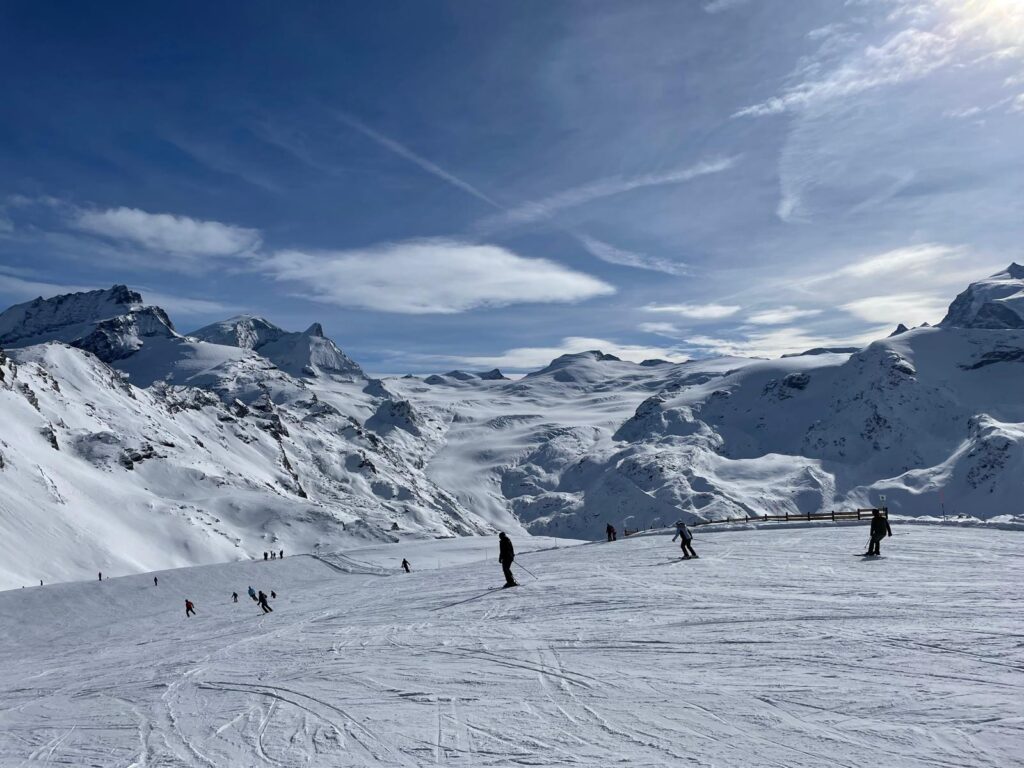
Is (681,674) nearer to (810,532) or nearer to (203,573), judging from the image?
(810,532)

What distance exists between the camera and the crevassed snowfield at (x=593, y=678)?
8328 millimetres

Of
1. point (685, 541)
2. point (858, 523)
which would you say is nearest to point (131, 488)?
point (685, 541)

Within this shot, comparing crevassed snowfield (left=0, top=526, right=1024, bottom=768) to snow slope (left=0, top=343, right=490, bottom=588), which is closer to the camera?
crevassed snowfield (left=0, top=526, right=1024, bottom=768)

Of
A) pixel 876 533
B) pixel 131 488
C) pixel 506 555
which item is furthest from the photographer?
pixel 131 488

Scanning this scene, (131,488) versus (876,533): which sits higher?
(876,533)

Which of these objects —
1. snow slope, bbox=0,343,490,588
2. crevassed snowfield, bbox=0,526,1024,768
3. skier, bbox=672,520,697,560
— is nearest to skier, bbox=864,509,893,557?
crevassed snowfield, bbox=0,526,1024,768

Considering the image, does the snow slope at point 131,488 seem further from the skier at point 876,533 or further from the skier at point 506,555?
the skier at point 876,533

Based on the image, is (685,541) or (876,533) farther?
(685,541)

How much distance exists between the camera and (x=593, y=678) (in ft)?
36.1

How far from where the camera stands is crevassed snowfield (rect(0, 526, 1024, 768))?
27.3 ft

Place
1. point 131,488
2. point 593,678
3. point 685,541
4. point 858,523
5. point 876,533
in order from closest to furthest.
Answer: point 593,678
point 876,533
point 685,541
point 858,523
point 131,488

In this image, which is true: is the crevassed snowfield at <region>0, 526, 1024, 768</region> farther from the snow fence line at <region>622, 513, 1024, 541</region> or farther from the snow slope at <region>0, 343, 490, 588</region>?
the snow slope at <region>0, 343, 490, 588</region>

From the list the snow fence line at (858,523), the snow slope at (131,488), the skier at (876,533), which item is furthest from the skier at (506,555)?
the snow slope at (131,488)

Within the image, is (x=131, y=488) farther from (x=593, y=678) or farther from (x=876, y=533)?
(x=593, y=678)
